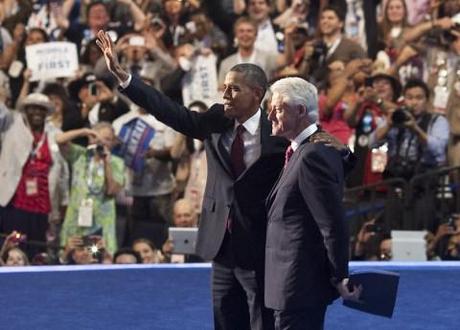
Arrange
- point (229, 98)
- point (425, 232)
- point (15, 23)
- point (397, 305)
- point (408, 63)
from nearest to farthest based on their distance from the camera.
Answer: point (229, 98)
point (397, 305)
point (425, 232)
point (408, 63)
point (15, 23)

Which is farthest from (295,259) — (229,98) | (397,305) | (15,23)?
(15,23)

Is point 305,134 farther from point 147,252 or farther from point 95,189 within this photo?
point 95,189

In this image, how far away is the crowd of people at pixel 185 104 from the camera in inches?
350

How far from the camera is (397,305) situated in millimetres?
6621

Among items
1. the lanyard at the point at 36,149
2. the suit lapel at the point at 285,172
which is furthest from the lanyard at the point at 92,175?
the suit lapel at the point at 285,172

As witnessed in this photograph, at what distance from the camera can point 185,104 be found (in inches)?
378

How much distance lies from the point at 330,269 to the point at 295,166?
0.37 metres

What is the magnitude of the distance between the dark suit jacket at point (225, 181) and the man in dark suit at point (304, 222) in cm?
42

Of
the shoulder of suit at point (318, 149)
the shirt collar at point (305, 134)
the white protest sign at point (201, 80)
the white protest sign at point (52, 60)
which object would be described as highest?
the white protest sign at point (52, 60)

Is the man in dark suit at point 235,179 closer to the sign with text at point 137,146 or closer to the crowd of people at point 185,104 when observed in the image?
the crowd of people at point 185,104

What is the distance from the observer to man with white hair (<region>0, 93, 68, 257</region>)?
30.9ft

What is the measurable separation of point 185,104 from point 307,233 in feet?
18.8

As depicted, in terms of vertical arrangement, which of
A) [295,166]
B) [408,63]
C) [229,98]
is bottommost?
[295,166]

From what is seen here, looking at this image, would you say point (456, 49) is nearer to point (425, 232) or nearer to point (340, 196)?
point (425, 232)
